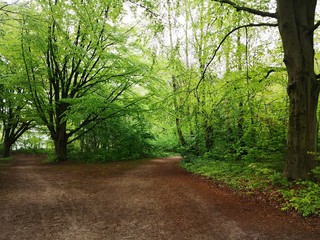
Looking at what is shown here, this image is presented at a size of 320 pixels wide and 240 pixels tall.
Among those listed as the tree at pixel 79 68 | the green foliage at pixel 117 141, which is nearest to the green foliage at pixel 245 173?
the tree at pixel 79 68

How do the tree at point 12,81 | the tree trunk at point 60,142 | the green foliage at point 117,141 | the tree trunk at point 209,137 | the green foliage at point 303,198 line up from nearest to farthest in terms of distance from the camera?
the green foliage at point 303,198, the tree trunk at point 209,137, the tree at point 12,81, the tree trunk at point 60,142, the green foliage at point 117,141

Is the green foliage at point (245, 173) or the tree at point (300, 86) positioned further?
the green foliage at point (245, 173)

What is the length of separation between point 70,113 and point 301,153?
10.8 m

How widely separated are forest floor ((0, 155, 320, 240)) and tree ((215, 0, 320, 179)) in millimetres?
1677

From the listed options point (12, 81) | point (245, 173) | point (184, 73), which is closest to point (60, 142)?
point (12, 81)

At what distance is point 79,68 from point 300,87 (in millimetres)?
11701

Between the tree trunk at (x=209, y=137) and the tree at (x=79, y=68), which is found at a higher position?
the tree at (x=79, y=68)

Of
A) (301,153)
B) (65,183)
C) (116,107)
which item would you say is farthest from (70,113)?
(301,153)

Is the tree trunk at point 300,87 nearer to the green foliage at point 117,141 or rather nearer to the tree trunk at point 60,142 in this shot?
the green foliage at point 117,141

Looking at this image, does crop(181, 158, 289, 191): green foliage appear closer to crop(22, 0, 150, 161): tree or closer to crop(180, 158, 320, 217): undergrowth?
crop(180, 158, 320, 217): undergrowth

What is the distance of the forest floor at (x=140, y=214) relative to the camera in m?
4.09

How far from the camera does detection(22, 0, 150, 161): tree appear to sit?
506 inches

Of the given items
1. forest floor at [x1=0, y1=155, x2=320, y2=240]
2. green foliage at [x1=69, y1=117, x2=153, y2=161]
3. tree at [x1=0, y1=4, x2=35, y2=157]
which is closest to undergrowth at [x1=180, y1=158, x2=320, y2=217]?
forest floor at [x1=0, y1=155, x2=320, y2=240]

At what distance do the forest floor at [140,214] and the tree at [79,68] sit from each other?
7049 millimetres
